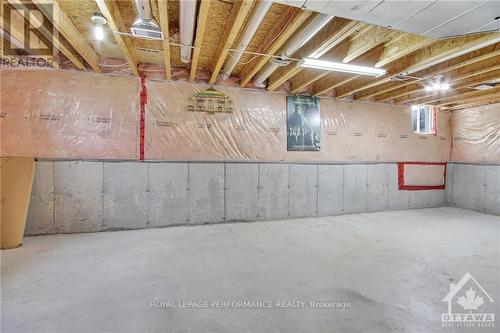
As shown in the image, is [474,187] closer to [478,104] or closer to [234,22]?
[478,104]

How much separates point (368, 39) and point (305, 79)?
149cm

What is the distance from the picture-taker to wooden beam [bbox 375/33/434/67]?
282 cm

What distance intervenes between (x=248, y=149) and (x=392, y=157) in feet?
11.3

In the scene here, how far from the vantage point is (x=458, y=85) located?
14.6 ft

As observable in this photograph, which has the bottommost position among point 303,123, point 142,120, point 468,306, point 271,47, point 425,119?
point 468,306

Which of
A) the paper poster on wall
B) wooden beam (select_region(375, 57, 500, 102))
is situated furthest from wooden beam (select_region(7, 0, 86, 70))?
wooden beam (select_region(375, 57, 500, 102))

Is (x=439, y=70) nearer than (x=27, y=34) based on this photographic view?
No

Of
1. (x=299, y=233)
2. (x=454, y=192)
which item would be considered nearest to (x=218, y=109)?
(x=299, y=233)

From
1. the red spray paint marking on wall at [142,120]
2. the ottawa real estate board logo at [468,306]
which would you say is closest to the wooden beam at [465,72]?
the ottawa real estate board logo at [468,306]

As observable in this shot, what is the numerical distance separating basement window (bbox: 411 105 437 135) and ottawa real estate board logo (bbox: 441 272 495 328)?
474cm

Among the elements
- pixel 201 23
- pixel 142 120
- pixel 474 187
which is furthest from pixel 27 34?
pixel 474 187

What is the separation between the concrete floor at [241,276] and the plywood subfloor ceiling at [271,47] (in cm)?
239

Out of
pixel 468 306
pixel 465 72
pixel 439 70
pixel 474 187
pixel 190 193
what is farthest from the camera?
pixel 474 187

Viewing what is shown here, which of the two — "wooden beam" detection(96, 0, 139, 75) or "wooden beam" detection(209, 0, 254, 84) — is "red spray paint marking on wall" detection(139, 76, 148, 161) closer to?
"wooden beam" detection(96, 0, 139, 75)
